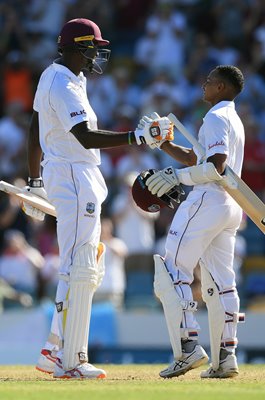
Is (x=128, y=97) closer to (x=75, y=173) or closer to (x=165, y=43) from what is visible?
(x=165, y=43)

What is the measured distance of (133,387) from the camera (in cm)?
685

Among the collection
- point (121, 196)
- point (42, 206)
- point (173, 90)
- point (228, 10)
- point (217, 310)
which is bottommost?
point (217, 310)

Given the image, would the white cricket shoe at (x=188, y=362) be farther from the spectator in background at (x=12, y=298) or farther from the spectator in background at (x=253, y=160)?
the spectator in background at (x=253, y=160)

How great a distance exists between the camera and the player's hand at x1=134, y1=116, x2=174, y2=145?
743cm

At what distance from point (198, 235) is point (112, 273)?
5.26m

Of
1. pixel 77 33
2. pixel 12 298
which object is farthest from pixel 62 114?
pixel 12 298

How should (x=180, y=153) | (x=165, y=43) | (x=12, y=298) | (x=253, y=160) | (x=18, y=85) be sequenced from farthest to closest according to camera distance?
(x=18, y=85) → (x=165, y=43) → (x=253, y=160) → (x=12, y=298) → (x=180, y=153)

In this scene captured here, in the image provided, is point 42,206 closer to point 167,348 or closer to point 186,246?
point 186,246

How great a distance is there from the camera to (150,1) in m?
17.4

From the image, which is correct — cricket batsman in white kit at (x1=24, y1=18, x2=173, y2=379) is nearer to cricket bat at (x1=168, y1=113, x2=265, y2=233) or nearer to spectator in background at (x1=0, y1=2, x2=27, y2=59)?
cricket bat at (x1=168, y1=113, x2=265, y2=233)

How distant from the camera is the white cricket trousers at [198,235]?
7.57m

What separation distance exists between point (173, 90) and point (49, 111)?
759 cm

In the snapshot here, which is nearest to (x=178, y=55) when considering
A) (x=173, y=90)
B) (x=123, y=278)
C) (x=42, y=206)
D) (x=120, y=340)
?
(x=173, y=90)

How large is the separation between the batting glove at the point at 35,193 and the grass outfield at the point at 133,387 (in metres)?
1.15
